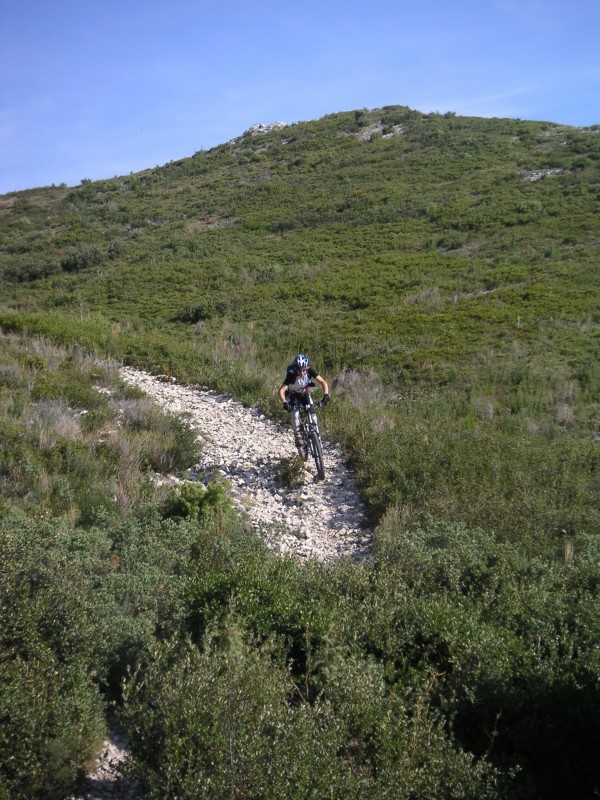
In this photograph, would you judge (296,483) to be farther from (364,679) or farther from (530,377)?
(530,377)

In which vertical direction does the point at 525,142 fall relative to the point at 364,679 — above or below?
above

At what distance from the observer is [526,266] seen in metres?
23.2

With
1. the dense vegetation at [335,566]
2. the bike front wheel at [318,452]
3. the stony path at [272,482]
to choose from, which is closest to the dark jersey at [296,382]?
the bike front wheel at [318,452]

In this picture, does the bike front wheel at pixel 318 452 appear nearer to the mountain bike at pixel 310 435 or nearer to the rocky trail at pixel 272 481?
the mountain bike at pixel 310 435

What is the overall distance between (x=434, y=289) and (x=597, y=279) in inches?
195

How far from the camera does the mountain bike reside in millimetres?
9227

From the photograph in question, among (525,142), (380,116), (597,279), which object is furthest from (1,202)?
(597,279)

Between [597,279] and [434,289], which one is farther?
[434,289]

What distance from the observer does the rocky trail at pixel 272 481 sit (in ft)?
24.9

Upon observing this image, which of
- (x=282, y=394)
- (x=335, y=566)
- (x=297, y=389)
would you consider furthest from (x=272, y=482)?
(x=335, y=566)

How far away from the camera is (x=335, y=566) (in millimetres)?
5793

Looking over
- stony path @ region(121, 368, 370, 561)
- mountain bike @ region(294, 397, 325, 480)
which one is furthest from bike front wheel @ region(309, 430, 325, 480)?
stony path @ region(121, 368, 370, 561)

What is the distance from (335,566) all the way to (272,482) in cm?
357

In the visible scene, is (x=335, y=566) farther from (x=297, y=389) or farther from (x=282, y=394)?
(x=297, y=389)
